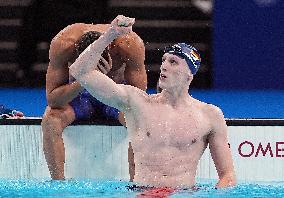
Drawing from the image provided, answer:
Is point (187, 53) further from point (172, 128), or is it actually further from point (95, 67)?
point (95, 67)

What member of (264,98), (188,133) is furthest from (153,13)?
(188,133)

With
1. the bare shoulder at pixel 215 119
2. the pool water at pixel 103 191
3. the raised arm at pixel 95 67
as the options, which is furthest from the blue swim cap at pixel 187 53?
the pool water at pixel 103 191

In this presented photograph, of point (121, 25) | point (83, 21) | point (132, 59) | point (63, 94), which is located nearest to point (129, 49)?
point (132, 59)

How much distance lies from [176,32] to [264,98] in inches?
79.4

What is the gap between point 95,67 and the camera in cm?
421

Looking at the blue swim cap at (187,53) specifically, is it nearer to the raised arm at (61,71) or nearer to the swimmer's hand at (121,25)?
the swimmer's hand at (121,25)

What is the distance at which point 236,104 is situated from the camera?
8570 millimetres

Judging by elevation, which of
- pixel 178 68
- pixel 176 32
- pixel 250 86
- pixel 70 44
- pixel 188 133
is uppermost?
pixel 176 32

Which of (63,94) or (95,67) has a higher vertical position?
(63,94)

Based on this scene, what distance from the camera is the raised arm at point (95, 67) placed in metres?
4.03

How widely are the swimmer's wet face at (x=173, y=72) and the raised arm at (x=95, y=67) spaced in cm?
26

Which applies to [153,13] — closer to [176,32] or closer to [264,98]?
[176,32]

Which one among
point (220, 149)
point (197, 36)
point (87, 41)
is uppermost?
point (197, 36)

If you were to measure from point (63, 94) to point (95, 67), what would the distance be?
1.32 m
